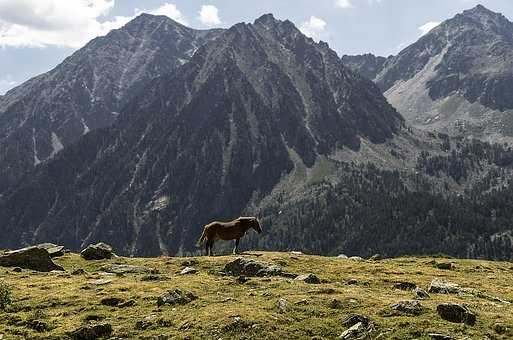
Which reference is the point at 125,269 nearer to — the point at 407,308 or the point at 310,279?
the point at 310,279

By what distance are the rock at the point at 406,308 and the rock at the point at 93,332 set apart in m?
11.9

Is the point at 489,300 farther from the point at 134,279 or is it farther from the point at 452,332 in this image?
the point at 134,279

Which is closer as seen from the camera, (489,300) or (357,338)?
(357,338)

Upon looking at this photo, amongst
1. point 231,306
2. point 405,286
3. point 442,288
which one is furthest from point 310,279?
point 231,306

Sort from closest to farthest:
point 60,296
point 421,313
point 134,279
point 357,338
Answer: point 357,338 < point 421,313 < point 60,296 < point 134,279

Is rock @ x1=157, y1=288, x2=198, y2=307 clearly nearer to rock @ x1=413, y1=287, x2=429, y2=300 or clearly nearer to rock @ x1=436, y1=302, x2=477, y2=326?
rock @ x1=413, y1=287, x2=429, y2=300

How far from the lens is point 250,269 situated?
35.0 meters

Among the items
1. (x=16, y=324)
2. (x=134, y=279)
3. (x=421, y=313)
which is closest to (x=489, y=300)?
(x=421, y=313)

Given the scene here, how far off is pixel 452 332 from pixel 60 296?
63.2 feet

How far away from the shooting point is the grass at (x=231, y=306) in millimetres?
22547

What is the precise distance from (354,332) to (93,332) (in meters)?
10.7

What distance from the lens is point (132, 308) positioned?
26375 millimetres

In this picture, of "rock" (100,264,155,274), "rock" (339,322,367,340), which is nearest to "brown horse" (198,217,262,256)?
"rock" (100,264,155,274)

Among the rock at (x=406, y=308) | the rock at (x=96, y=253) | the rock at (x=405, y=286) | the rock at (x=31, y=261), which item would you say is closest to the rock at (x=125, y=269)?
the rock at (x=31, y=261)
